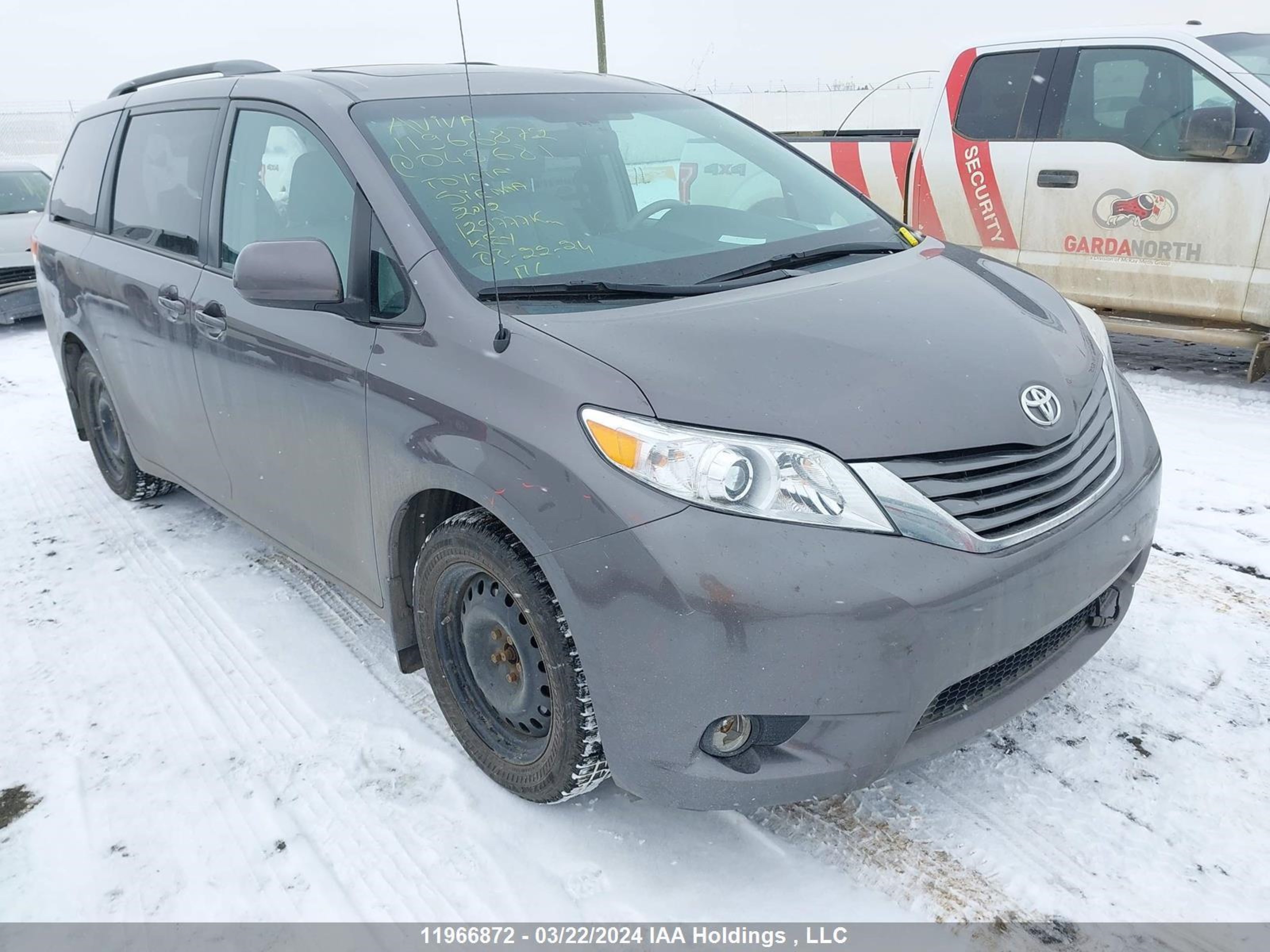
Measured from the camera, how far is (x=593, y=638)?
1984 millimetres

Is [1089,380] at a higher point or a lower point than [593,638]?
higher

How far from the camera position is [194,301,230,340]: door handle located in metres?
3.13

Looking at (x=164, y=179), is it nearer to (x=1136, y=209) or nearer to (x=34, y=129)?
(x=1136, y=209)

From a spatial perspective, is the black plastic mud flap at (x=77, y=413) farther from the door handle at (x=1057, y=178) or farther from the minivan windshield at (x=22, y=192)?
the minivan windshield at (x=22, y=192)

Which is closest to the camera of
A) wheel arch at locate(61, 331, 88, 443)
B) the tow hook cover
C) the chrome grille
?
the chrome grille

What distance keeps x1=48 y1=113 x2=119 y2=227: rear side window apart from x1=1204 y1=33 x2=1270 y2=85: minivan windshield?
5512 millimetres

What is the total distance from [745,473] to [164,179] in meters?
2.89

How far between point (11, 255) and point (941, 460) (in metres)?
10.4

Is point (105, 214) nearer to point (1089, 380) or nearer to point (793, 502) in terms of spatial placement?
point (793, 502)

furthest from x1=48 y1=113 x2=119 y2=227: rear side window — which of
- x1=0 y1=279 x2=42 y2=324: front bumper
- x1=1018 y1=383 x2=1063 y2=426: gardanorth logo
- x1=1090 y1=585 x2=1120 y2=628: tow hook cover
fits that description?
x1=0 y1=279 x2=42 y2=324: front bumper

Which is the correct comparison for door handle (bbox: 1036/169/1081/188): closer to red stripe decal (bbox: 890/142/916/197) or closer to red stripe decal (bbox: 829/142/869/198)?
red stripe decal (bbox: 890/142/916/197)

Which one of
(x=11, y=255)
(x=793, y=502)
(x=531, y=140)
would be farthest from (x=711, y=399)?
(x=11, y=255)

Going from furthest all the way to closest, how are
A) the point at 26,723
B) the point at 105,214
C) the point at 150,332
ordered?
the point at 105,214
the point at 150,332
the point at 26,723

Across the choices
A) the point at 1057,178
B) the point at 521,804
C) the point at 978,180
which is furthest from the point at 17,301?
the point at 521,804
